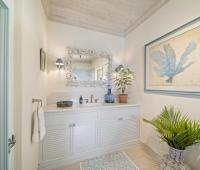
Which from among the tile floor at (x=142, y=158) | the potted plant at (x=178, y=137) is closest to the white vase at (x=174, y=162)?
the potted plant at (x=178, y=137)

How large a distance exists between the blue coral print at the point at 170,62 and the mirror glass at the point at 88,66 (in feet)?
3.66

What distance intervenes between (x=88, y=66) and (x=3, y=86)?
1948mm

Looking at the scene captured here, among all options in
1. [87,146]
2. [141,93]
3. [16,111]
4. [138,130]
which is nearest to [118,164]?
[87,146]

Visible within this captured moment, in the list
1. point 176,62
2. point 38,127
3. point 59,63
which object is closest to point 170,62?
point 176,62

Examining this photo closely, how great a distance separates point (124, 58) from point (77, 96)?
5.12 feet

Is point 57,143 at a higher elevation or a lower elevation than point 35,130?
lower

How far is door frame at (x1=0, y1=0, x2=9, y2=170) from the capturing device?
819 millimetres

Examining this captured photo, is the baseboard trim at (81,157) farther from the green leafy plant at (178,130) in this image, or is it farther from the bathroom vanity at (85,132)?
the green leafy plant at (178,130)

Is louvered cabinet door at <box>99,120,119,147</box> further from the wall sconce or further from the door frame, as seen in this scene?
the door frame

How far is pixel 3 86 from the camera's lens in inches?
32.8

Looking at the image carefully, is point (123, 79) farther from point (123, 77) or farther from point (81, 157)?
point (81, 157)

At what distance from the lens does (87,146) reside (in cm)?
203

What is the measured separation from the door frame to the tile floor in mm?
1303

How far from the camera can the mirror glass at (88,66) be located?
98.9 inches
